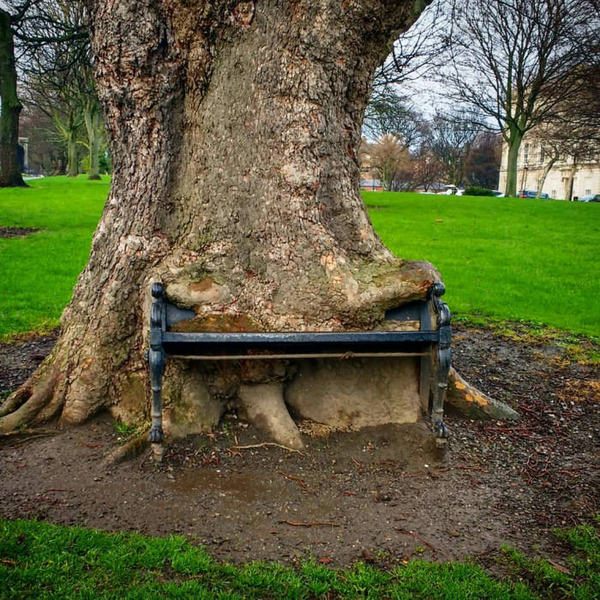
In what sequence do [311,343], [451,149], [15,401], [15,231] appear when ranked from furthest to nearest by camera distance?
1. [451,149]
2. [15,231]
3. [15,401]
4. [311,343]

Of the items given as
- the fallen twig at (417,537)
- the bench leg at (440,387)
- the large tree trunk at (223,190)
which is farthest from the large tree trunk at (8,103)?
the fallen twig at (417,537)

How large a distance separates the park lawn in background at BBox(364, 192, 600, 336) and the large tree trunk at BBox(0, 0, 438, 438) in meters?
4.62

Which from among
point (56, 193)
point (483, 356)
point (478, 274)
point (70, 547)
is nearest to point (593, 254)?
point (478, 274)

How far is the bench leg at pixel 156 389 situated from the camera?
132 inches

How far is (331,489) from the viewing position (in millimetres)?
3338

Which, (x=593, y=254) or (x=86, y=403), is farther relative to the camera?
(x=593, y=254)

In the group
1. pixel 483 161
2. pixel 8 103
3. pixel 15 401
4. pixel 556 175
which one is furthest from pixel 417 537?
pixel 556 175

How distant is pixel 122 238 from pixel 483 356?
12.5 feet

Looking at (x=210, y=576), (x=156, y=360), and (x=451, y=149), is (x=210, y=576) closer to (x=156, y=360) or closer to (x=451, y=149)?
(x=156, y=360)

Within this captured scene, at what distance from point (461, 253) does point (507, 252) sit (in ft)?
3.72

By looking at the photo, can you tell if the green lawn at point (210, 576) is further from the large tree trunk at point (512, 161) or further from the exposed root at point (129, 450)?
the large tree trunk at point (512, 161)

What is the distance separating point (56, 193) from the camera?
23.6 m

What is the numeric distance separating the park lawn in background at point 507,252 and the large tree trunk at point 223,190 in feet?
15.1

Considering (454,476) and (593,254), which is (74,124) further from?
(454,476)
